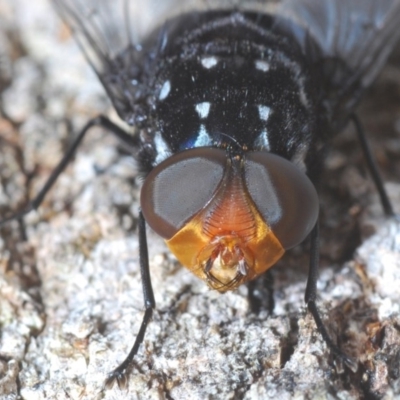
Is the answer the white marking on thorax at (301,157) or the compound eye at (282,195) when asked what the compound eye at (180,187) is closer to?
the compound eye at (282,195)

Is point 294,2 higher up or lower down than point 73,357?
higher up

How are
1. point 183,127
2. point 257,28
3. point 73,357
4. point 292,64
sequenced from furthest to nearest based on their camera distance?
1. point 257,28
2. point 292,64
3. point 183,127
4. point 73,357

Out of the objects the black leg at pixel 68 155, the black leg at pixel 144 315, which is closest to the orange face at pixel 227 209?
the black leg at pixel 144 315

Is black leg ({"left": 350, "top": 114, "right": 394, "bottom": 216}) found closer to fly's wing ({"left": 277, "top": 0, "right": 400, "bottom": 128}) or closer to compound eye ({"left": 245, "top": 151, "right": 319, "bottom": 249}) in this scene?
fly's wing ({"left": 277, "top": 0, "right": 400, "bottom": 128})

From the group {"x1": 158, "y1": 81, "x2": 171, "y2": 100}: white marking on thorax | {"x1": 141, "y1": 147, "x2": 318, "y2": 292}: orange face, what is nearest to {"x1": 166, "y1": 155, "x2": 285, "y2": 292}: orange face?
{"x1": 141, "y1": 147, "x2": 318, "y2": 292}: orange face

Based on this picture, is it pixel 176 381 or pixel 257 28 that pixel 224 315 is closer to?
pixel 176 381

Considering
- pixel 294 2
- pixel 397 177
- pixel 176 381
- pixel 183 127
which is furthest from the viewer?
pixel 294 2

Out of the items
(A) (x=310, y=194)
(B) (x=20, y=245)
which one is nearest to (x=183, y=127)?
(A) (x=310, y=194)

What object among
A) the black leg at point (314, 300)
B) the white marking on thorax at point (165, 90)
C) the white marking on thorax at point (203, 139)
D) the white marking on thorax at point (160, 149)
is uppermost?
the white marking on thorax at point (165, 90)
